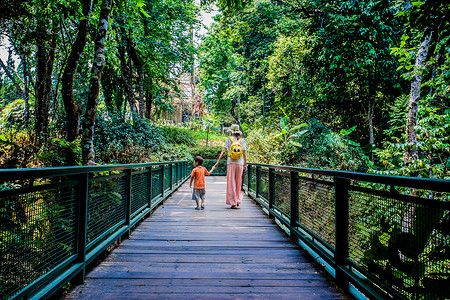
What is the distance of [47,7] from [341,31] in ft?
35.0

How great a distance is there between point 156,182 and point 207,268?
355cm

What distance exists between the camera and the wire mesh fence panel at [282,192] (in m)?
4.00

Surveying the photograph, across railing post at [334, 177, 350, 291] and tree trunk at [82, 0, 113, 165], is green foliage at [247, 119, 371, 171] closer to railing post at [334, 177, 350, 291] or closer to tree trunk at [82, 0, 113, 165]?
tree trunk at [82, 0, 113, 165]

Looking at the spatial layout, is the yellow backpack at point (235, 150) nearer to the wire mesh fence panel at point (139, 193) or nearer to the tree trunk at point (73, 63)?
the wire mesh fence panel at point (139, 193)

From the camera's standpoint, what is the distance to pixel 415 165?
5789 mm

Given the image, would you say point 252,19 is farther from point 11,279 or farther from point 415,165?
point 11,279

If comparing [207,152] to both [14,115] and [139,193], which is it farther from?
[139,193]

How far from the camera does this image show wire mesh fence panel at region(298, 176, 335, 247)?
8.96 feet

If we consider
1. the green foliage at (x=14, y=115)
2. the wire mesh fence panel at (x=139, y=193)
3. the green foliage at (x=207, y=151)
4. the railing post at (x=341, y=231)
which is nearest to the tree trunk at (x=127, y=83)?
the green foliage at (x=14, y=115)

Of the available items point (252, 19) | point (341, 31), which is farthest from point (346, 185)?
point (252, 19)

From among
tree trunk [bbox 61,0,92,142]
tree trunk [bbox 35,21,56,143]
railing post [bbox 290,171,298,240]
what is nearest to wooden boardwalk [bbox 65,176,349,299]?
railing post [bbox 290,171,298,240]

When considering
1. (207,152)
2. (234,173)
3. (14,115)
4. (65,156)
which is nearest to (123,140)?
(14,115)

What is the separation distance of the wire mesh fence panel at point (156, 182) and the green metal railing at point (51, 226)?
7.51ft

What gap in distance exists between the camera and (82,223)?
7.89ft
